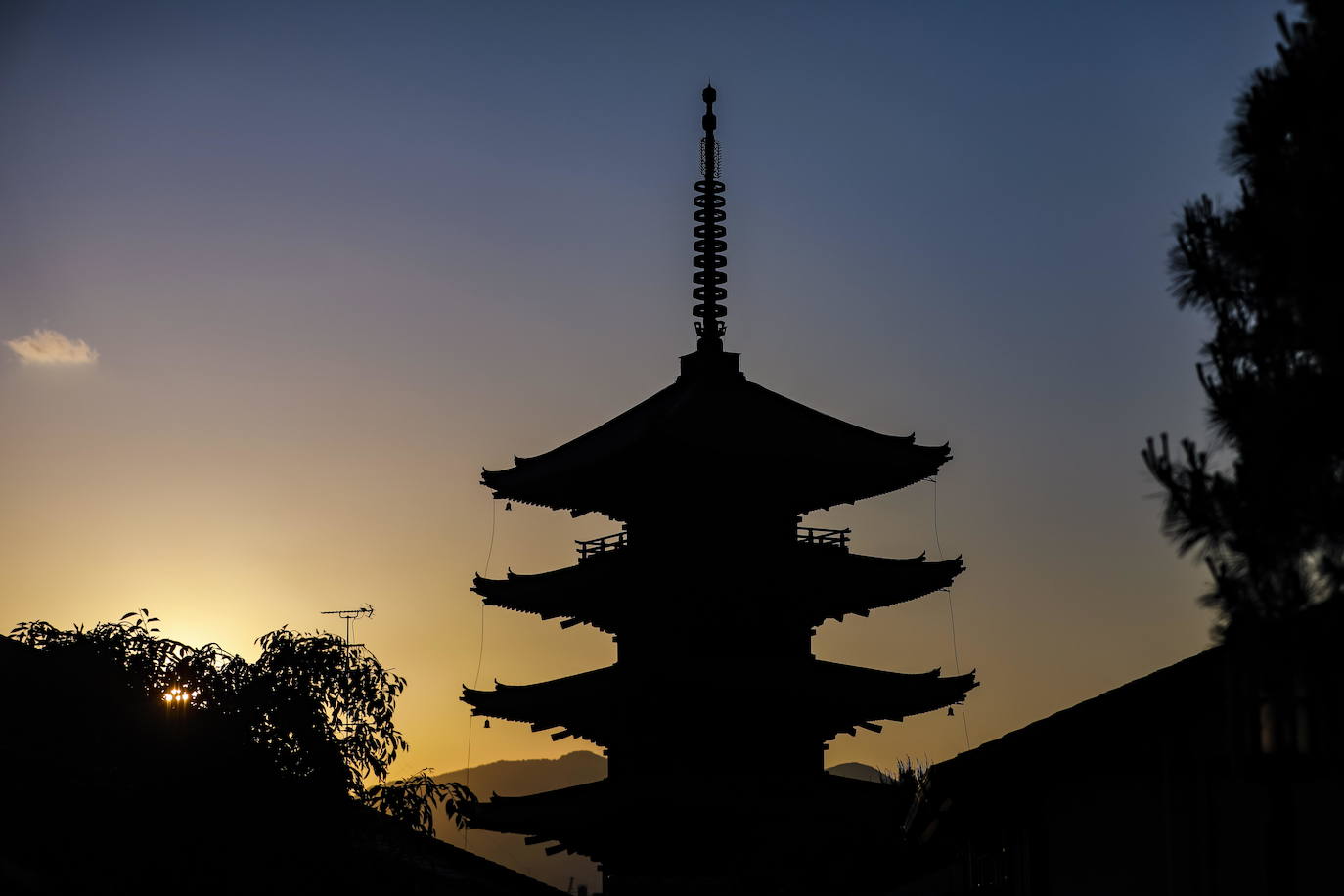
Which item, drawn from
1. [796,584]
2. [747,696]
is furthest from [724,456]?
[747,696]

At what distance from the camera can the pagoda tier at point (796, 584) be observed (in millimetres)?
33688

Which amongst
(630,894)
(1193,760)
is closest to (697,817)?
(630,894)

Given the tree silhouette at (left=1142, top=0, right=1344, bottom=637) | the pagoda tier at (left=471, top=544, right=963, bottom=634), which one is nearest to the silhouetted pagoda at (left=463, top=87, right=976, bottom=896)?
the pagoda tier at (left=471, top=544, right=963, bottom=634)

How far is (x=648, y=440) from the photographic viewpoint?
32438 mm

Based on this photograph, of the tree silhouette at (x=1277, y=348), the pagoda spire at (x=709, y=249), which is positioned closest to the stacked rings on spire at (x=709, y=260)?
the pagoda spire at (x=709, y=249)

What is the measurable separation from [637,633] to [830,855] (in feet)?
24.1

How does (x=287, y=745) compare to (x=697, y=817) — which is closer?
(x=287, y=745)

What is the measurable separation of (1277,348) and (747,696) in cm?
2357

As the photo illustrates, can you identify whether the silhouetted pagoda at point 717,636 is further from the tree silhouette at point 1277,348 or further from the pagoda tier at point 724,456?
the tree silhouette at point 1277,348

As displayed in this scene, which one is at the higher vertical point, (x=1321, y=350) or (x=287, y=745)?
(x=1321, y=350)

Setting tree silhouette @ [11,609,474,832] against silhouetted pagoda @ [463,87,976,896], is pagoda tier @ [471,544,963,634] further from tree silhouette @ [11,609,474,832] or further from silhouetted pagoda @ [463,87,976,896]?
tree silhouette @ [11,609,474,832]

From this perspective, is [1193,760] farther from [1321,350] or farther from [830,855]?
[830,855]

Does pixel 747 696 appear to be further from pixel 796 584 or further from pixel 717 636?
pixel 796 584

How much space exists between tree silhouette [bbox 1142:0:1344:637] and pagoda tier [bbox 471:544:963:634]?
904 inches
